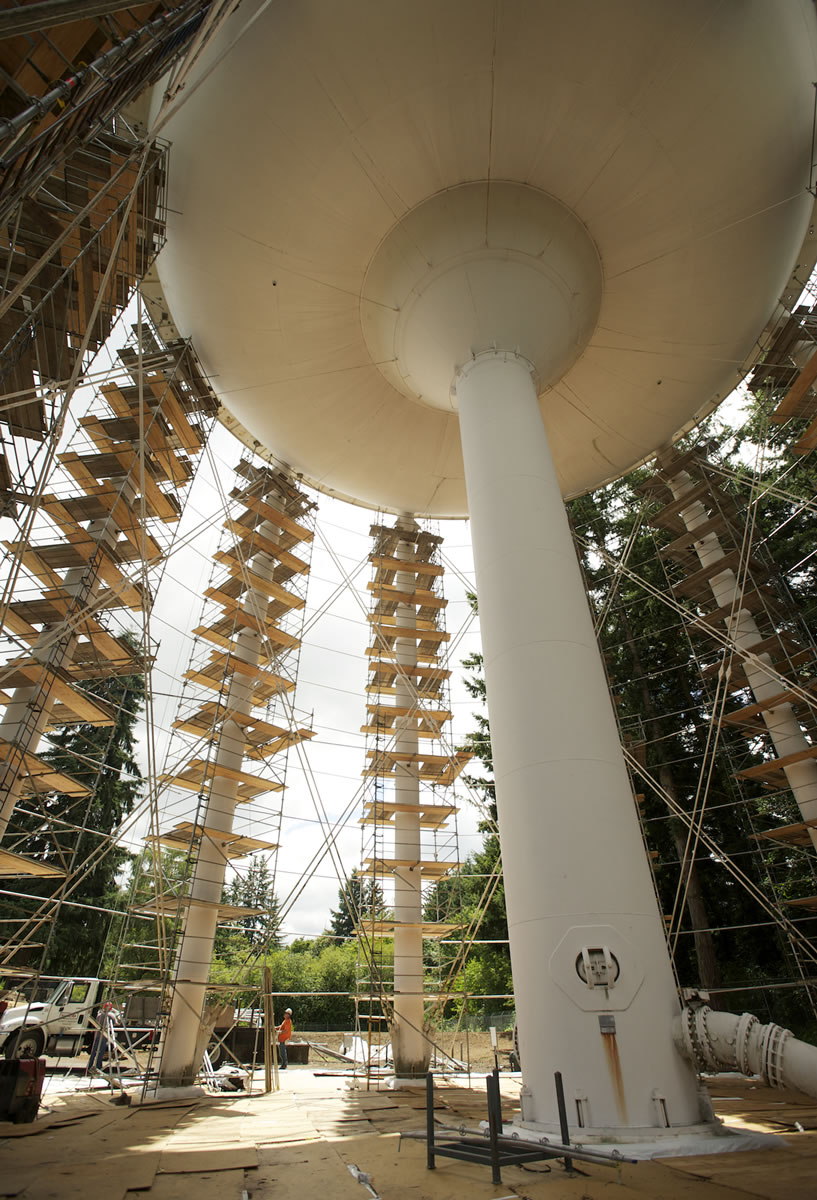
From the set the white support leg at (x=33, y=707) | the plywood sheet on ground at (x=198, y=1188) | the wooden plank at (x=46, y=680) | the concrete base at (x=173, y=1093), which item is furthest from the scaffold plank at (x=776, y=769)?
the white support leg at (x=33, y=707)

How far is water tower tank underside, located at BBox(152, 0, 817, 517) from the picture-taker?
9.20m

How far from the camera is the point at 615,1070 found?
5660mm

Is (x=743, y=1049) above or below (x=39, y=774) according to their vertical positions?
below

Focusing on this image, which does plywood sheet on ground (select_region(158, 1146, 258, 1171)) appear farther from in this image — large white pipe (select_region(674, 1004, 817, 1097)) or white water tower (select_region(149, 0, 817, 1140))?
large white pipe (select_region(674, 1004, 817, 1097))

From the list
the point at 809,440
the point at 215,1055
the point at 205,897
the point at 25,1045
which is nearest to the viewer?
the point at 25,1045

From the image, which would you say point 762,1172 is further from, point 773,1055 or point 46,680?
point 46,680

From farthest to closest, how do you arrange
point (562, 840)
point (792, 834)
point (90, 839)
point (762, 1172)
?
1. point (90, 839)
2. point (792, 834)
3. point (562, 840)
4. point (762, 1172)

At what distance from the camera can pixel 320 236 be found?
1105 cm

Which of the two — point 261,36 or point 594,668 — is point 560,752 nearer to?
point 594,668

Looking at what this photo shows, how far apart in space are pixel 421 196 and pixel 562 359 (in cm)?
328

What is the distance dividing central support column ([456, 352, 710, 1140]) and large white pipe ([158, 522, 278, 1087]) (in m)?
7.69

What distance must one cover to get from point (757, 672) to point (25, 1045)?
1408cm

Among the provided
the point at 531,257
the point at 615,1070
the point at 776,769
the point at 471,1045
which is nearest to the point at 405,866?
the point at 776,769

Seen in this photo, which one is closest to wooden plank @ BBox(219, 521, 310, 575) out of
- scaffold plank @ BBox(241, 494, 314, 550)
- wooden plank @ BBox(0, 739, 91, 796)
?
scaffold plank @ BBox(241, 494, 314, 550)
